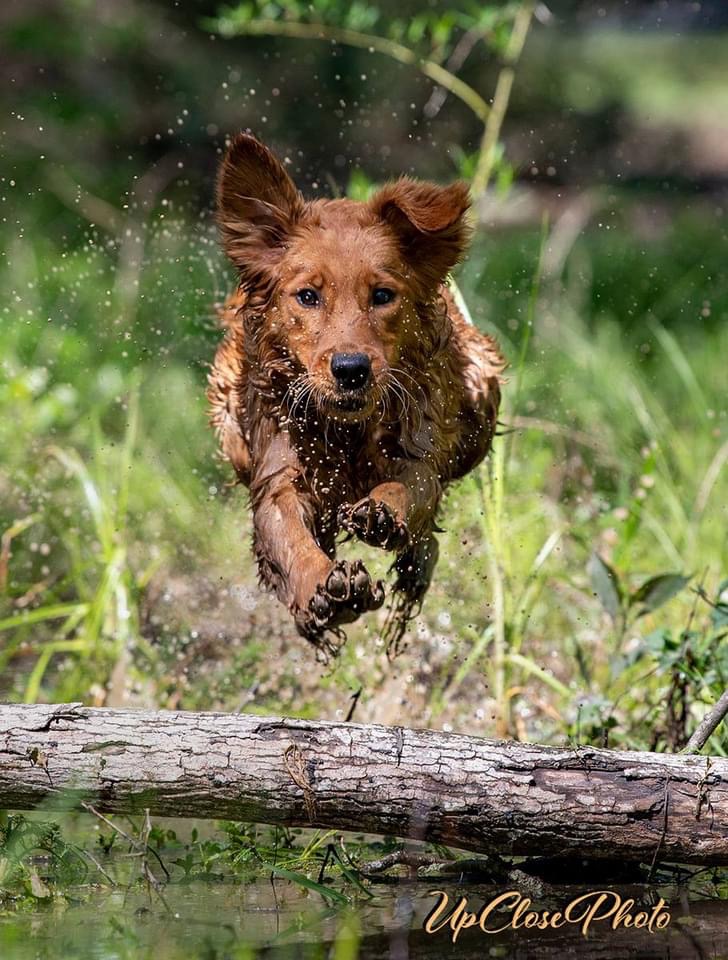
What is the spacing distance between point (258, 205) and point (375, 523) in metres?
0.98

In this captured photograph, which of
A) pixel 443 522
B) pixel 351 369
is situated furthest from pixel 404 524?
pixel 443 522

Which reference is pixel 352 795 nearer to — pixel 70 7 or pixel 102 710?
pixel 102 710

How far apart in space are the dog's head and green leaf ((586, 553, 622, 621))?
1062 mm

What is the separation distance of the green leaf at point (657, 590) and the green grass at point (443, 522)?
7 cm


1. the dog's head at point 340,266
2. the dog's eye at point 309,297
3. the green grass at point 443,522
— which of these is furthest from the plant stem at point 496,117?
the dog's eye at point 309,297

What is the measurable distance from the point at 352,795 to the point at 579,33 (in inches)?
473

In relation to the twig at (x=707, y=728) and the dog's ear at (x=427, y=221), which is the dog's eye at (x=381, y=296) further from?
the twig at (x=707, y=728)

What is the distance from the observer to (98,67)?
12578 millimetres

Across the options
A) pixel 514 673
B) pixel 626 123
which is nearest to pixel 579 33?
pixel 626 123

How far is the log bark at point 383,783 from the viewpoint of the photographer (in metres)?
3.65

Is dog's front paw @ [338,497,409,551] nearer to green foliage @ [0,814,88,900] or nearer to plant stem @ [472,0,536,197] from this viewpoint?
green foliage @ [0,814,88,900]

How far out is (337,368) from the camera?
402 centimetres

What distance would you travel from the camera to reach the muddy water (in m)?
3.32

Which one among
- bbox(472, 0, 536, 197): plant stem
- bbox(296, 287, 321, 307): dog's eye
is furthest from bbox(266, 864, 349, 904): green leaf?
bbox(472, 0, 536, 197): plant stem
